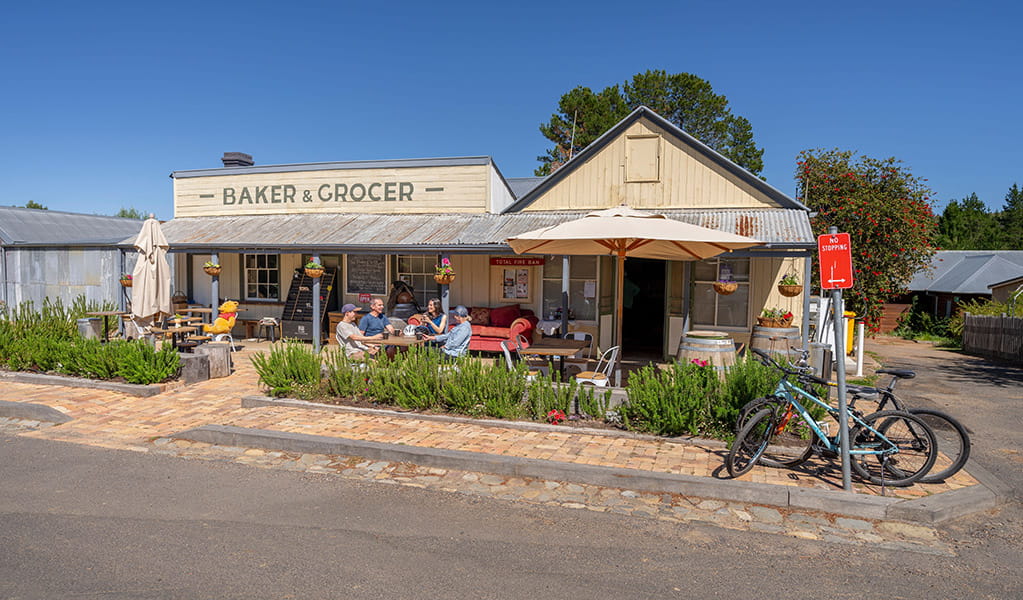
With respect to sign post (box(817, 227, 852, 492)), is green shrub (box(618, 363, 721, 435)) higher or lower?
lower

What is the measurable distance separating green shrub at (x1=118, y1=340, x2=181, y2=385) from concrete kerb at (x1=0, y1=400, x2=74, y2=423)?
1179mm

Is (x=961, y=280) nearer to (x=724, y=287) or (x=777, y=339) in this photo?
(x=724, y=287)

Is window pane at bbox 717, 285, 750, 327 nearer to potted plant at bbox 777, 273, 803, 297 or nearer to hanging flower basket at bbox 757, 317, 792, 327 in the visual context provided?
potted plant at bbox 777, 273, 803, 297

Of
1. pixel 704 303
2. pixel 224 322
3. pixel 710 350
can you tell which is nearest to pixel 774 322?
pixel 704 303

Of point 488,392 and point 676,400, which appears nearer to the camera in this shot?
point 676,400

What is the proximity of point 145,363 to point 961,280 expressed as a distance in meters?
27.4

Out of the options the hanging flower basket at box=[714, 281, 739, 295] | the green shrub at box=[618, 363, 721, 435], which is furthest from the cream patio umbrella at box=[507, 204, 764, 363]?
the hanging flower basket at box=[714, 281, 739, 295]

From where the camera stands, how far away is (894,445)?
16.5 ft

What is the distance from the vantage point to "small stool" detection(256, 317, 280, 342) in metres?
14.7

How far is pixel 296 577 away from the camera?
3588mm

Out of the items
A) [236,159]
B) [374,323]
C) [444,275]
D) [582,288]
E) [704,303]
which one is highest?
[236,159]

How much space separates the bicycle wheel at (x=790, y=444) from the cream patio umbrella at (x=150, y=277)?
908cm

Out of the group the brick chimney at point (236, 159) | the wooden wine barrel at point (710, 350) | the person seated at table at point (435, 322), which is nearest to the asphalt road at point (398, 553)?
the wooden wine barrel at point (710, 350)

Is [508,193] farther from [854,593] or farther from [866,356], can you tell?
[854,593]
